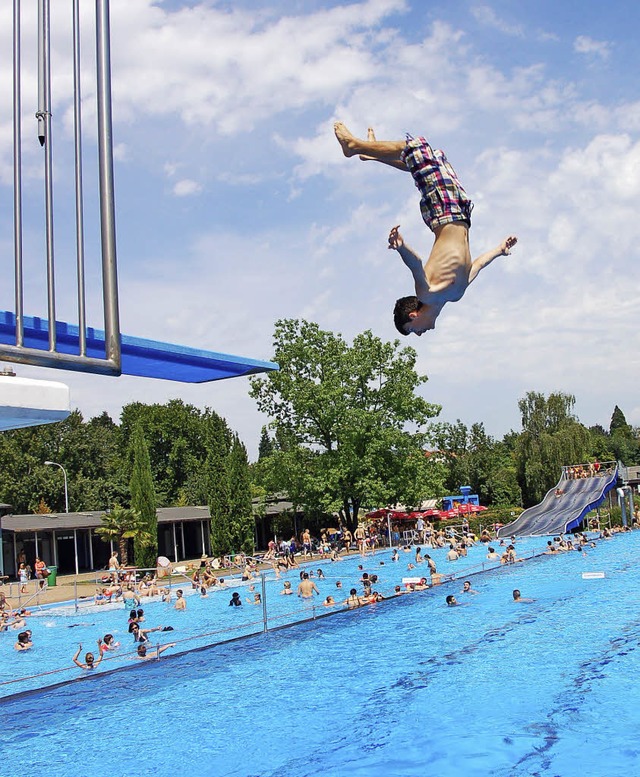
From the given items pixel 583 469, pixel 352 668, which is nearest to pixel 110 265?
pixel 352 668

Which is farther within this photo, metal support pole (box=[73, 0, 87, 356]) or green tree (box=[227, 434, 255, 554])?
green tree (box=[227, 434, 255, 554])

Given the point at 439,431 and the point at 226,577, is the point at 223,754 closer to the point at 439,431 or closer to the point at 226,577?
the point at 226,577

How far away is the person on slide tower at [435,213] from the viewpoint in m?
3.67

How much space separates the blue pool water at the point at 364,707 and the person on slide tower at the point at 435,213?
773cm

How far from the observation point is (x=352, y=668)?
14.6 metres

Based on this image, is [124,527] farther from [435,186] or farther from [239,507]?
[435,186]

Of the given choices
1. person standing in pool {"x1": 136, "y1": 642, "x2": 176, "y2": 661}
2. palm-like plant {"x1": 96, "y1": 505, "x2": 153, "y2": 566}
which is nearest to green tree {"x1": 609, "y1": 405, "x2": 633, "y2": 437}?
palm-like plant {"x1": 96, "y1": 505, "x2": 153, "y2": 566}

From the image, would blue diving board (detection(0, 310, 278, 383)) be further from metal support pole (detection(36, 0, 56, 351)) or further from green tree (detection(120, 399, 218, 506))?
green tree (detection(120, 399, 218, 506))

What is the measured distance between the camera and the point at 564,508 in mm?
40000

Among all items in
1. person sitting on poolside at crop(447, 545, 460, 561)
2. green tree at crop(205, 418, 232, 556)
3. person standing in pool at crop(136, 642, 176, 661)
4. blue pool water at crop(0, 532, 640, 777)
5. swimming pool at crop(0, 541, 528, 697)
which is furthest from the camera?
green tree at crop(205, 418, 232, 556)

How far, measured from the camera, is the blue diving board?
3.71 m

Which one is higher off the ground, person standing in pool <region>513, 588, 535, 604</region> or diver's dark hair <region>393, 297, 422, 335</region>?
diver's dark hair <region>393, 297, 422, 335</region>

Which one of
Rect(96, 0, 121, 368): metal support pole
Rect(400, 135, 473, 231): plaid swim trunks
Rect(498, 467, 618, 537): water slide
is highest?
Rect(400, 135, 473, 231): plaid swim trunks

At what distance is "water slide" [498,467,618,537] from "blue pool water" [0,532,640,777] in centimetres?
1901
